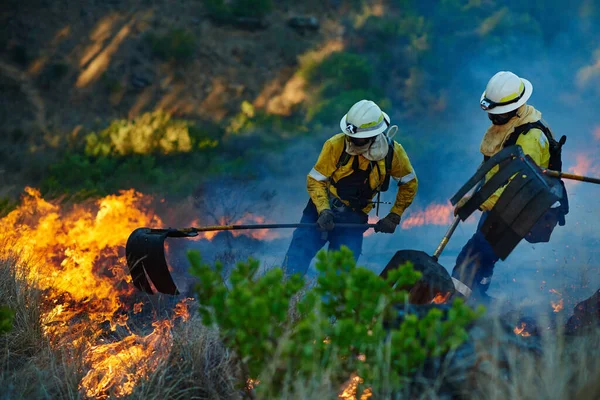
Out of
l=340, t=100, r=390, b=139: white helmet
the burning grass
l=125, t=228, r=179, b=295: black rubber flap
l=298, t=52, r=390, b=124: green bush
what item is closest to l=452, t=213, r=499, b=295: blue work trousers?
l=340, t=100, r=390, b=139: white helmet

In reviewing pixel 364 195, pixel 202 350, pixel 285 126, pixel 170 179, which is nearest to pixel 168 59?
pixel 285 126

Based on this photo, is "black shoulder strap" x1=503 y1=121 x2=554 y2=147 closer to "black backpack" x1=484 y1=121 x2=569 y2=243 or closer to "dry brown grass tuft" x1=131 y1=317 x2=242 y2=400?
"black backpack" x1=484 y1=121 x2=569 y2=243

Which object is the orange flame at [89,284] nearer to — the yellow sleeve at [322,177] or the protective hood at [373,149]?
the yellow sleeve at [322,177]

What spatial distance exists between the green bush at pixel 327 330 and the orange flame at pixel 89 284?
120 centimetres

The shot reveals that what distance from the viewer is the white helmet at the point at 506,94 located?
20.1 feet

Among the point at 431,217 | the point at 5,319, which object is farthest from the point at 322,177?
the point at 431,217

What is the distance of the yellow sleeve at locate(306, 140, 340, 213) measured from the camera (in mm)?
6508

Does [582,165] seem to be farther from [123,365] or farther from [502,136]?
[123,365]

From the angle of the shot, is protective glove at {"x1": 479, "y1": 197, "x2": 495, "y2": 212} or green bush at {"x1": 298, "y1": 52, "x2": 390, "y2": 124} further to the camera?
green bush at {"x1": 298, "y1": 52, "x2": 390, "y2": 124}

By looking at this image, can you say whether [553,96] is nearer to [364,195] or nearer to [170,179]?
[170,179]

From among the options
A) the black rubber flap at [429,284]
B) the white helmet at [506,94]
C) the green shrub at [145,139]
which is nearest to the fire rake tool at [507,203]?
the black rubber flap at [429,284]

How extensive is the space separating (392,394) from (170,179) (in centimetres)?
1400

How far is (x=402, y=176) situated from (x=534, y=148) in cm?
122

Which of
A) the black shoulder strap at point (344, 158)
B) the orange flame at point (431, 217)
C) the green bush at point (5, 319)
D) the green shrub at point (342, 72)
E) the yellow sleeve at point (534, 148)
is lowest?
the green bush at point (5, 319)
